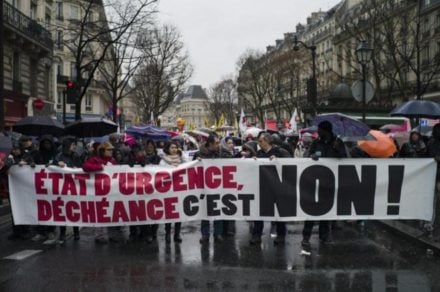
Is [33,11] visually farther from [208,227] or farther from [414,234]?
[414,234]

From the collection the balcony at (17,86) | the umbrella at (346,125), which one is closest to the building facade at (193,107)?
the balcony at (17,86)

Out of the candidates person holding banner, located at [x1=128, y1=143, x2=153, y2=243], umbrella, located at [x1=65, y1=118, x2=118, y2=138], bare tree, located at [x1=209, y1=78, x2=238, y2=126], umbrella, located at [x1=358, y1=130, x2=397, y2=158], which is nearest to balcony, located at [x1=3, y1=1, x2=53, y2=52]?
umbrella, located at [x1=65, y1=118, x2=118, y2=138]

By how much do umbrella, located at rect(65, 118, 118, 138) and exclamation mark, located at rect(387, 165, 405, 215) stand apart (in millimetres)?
6815

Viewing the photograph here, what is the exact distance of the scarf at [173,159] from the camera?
29.0ft

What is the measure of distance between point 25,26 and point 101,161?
23.7 m

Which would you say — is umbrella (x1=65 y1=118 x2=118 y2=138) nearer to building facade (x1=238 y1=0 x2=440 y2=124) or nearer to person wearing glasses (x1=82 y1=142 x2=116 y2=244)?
person wearing glasses (x1=82 y1=142 x2=116 y2=244)

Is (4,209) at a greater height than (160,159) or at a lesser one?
lesser

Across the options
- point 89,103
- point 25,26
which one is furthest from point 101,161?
point 89,103

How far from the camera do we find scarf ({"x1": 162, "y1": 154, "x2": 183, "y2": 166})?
8.84m

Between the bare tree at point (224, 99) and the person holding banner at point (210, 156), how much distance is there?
90030mm

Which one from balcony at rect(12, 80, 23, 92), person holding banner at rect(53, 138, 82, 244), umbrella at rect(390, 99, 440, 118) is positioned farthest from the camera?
balcony at rect(12, 80, 23, 92)

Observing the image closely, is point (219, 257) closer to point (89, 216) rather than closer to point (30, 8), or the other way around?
point (89, 216)

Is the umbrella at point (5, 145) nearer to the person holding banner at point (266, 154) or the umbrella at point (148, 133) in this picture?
the person holding banner at point (266, 154)

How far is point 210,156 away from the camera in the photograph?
9.38 meters
